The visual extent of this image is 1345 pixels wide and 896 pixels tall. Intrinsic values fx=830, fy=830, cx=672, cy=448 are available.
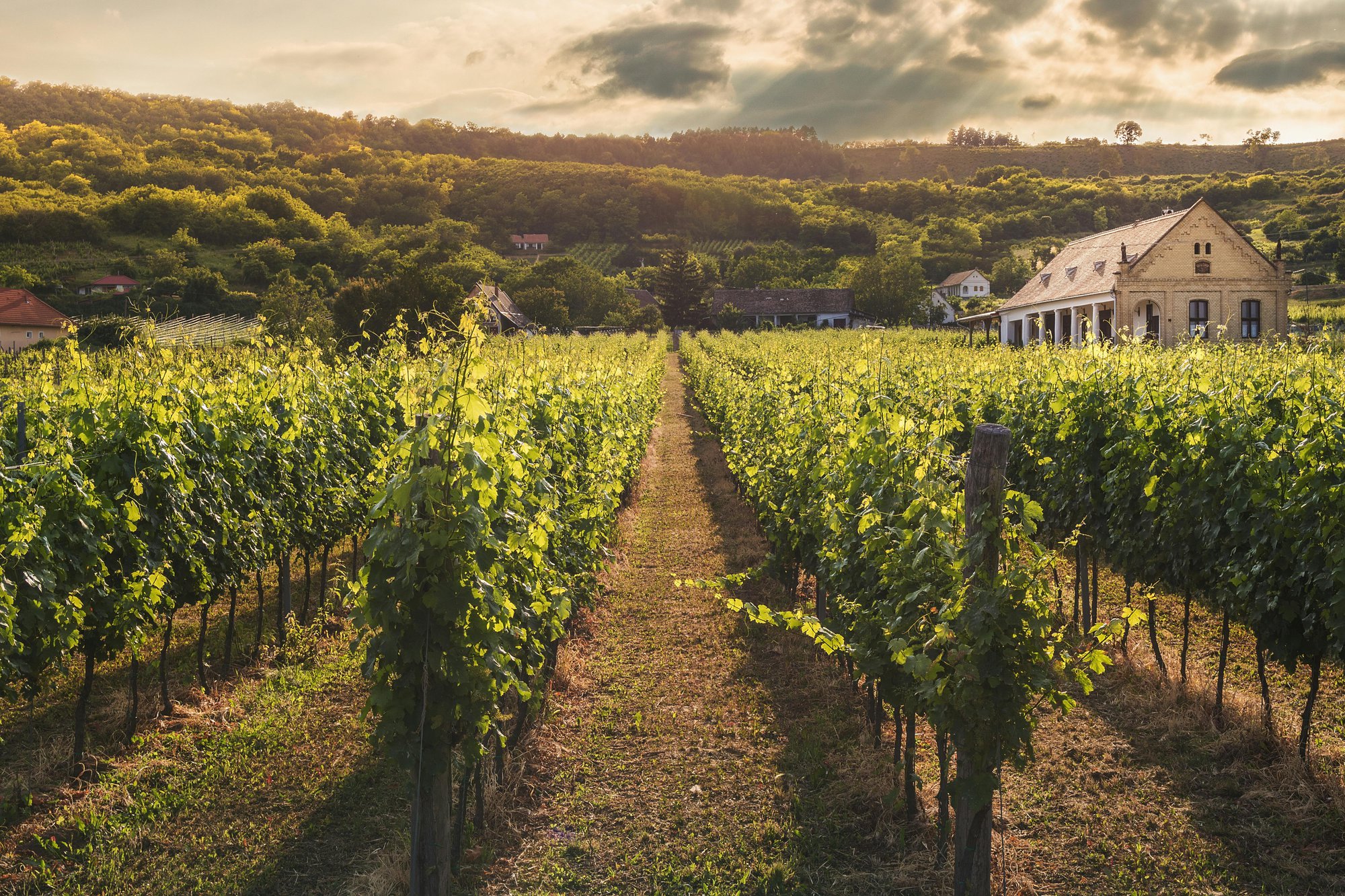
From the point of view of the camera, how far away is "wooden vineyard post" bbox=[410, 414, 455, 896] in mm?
3895

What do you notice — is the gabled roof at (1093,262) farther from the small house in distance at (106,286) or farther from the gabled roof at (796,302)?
the small house in distance at (106,286)

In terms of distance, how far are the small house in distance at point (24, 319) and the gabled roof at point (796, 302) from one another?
53232mm

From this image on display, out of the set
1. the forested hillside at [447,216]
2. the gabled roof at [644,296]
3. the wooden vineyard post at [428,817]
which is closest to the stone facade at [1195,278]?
the forested hillside at [447,216]

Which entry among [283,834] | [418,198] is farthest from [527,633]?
[418,198]

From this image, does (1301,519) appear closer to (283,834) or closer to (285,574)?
(283,834)

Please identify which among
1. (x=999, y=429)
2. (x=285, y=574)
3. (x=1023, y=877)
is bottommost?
(x=1023, y=877)

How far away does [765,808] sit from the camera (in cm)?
509

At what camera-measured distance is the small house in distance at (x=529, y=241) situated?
4641 inches

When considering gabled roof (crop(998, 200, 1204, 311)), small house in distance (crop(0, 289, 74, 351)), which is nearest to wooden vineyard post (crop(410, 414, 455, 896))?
gabled roof (crop(998, 200, 1204, 311))

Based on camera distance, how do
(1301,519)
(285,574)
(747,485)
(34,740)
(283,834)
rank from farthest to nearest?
(747,485), (285,574), (34,740), (1301,519), (283,834)

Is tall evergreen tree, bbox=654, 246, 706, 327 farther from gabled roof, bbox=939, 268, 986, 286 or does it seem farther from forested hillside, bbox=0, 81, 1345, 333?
gabled roof, bbox=939, 268, 986, 286

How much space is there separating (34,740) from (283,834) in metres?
2.56

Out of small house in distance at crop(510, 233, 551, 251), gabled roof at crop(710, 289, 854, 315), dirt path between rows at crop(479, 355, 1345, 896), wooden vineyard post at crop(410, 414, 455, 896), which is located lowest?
dirt path between rows at crop(479, 355, 1345, 896)

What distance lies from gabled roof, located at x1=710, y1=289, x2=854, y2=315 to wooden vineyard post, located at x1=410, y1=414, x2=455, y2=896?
7702 centimetres
